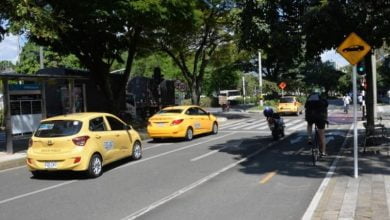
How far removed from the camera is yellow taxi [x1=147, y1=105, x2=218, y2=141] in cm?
2167

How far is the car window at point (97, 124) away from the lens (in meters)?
Answer: 13.3

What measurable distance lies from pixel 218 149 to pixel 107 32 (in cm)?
1113

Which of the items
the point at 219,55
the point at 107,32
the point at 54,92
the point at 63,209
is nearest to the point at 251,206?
the point at 63,209

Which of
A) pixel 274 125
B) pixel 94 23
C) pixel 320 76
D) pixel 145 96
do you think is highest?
pixel 320 76

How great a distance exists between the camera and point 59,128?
12898 mm

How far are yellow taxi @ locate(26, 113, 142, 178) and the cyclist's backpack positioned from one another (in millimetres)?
5269

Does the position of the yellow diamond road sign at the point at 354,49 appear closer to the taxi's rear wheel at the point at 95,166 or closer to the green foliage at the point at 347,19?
the green foliage at the point at 347,19

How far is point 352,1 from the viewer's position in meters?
14.0

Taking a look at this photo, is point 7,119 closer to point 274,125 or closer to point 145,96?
point 274,125

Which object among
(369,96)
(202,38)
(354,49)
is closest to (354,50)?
(354,49)

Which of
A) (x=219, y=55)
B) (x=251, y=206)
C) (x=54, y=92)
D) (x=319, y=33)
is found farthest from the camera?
(x=219, y=55)

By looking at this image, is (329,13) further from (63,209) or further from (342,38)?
(63,209)

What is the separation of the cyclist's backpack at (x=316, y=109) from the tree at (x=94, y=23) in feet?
29.3

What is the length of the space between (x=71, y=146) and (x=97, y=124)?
1250mm
